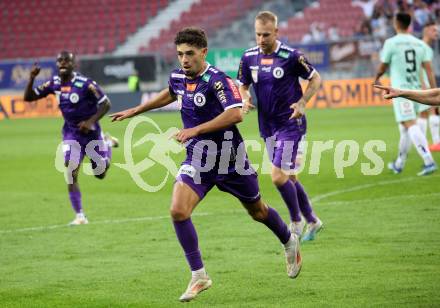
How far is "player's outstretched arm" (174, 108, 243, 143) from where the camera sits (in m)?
7.89

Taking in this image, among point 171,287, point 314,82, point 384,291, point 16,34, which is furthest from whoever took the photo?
point 16,34

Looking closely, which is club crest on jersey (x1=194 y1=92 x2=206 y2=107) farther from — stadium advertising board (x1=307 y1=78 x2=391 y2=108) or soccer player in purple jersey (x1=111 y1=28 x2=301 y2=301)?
stadium advertising board (x1=307 y1=78 x2=391 y2=108)

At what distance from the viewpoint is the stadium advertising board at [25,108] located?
38844mm

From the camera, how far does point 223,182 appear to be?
8.42m

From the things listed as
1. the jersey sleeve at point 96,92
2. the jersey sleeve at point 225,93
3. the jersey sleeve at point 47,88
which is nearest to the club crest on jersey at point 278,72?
the jersey sleeve at point 225,93

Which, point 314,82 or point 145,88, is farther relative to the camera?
point 145,88

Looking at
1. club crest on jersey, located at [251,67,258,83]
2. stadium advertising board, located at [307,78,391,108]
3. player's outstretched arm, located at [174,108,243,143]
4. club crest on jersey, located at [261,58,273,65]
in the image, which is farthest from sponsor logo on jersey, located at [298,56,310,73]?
stadium advertising board, located at [307,78,391,108]

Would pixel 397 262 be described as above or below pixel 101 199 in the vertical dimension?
above

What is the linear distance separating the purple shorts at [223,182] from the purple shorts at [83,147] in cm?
588

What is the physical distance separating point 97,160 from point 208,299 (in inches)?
262

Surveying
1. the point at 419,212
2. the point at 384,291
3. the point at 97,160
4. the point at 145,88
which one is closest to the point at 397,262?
the point at 384,291

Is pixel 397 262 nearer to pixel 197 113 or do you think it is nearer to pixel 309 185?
pixel 197 113

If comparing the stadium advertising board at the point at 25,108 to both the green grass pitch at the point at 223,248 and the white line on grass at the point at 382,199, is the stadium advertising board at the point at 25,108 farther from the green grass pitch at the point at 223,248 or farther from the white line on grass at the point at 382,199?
the white line on grass at the point at 382,199

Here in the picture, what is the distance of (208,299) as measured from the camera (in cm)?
828
